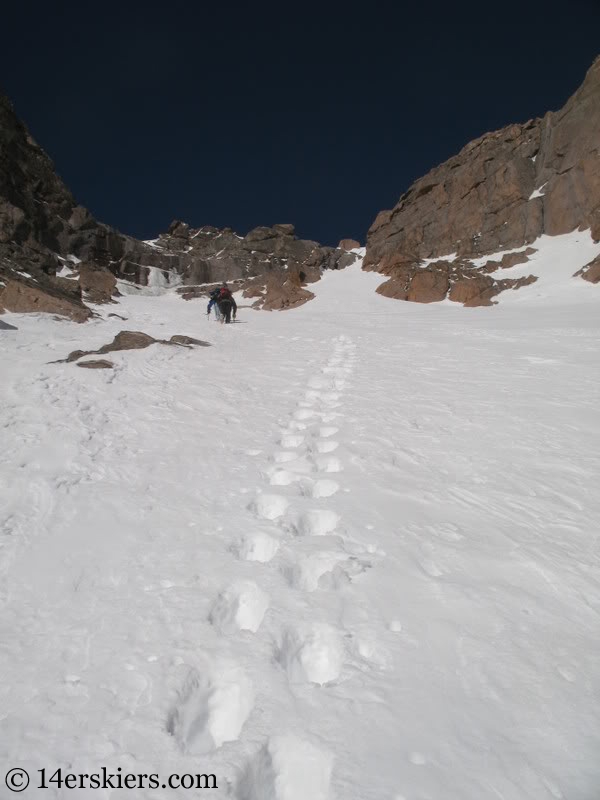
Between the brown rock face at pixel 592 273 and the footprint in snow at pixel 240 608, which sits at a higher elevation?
the brown rock face at pixel 592 273

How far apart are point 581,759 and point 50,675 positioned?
217 centimetres

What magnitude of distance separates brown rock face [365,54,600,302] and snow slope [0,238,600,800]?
3385 centimetres

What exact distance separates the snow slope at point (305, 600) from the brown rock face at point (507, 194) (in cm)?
3385

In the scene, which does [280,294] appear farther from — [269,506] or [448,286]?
[269,506]

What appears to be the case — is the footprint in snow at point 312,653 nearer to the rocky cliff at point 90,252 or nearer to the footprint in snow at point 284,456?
the footprint in snow at point 284,456

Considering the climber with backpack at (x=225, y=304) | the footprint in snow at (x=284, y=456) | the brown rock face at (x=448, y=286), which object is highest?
the brown rock face at (x=448, y=286)

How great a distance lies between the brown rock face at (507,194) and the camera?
4100 cm

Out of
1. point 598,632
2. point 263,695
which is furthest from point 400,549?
point 263,695

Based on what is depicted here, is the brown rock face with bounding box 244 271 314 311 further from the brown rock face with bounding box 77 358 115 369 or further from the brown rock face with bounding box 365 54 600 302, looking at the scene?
the brown rock face with bounding box 77 358 115 369

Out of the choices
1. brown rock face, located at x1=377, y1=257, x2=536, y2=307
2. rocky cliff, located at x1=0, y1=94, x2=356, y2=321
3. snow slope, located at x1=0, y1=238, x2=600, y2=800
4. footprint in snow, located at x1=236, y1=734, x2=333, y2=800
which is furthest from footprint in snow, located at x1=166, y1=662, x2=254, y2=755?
brown rock face, located at x1=377, y1=257, x2=536, y2=307

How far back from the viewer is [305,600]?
2.27 metres

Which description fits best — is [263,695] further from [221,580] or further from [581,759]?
[581,759]

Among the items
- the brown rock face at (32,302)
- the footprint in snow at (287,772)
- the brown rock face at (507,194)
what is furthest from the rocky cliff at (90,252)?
the footprint in snow at (287,772)

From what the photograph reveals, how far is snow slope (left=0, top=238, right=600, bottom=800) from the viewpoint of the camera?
1.57 m
